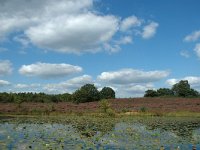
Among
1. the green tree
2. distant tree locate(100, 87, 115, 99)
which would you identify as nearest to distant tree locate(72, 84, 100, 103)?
distant tree locate(100, 87, 115, 99)

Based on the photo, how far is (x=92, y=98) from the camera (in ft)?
369

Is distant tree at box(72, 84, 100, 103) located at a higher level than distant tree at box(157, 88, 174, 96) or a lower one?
lower

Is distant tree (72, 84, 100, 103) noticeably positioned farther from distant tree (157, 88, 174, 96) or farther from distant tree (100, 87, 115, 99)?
distant tree (157, 88, 174, 96)

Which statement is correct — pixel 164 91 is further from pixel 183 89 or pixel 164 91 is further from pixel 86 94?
pixel 86 94

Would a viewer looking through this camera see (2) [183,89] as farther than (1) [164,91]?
No

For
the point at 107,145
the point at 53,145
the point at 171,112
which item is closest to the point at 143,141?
the point at 107,145

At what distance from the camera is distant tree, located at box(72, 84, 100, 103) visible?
10794 centimetres

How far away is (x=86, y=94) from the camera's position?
109m

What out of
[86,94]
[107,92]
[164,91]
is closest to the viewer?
[86,94]

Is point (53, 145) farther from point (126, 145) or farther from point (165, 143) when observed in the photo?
point (165, 143)

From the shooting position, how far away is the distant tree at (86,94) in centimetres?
10794

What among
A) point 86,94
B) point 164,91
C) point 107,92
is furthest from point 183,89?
point 86,94

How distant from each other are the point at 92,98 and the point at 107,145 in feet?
292

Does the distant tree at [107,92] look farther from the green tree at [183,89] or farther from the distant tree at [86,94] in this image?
the green tree at [183,89]
